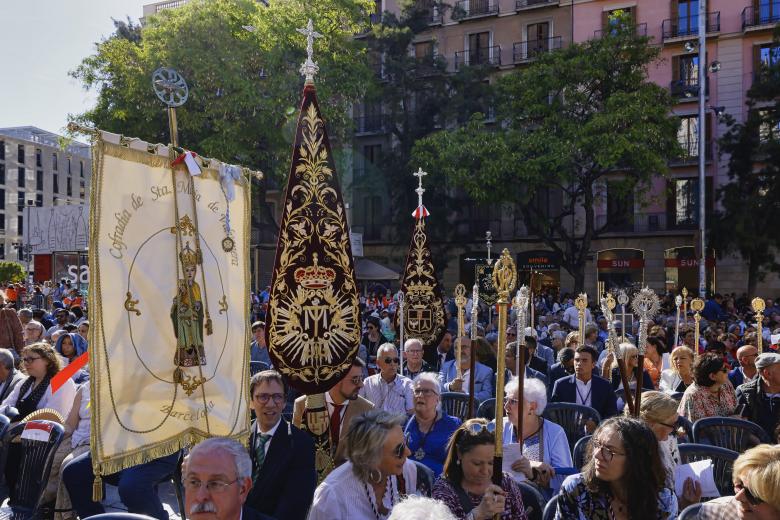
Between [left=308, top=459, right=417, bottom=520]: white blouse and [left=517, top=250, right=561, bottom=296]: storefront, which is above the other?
[left=517, top=250, right=561, bottom=296]: storefront

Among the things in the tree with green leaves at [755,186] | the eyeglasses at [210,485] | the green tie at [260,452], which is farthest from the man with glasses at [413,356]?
the tree with green leaves at [755,186]

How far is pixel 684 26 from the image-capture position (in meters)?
29.7

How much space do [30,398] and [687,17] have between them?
30.6 m

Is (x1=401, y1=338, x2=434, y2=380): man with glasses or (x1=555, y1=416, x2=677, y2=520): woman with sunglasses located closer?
(x1=555, y1=416, x2=677, y2=520): woman with sunglasses

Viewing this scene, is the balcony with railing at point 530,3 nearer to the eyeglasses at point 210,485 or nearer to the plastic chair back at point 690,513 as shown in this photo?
the plastic chair back at point 690,513

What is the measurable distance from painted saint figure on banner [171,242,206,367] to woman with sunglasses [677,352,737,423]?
4.08 meters

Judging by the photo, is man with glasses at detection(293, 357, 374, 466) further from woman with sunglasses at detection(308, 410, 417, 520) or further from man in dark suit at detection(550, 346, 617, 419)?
man in dark suit at detection(550, 346, 617, 419)

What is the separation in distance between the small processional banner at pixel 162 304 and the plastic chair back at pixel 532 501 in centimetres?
181

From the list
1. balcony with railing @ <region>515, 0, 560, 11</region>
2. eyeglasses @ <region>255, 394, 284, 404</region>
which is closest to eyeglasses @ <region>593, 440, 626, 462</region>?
eyeglasses @ <region>255, 394, 284, 404</region>

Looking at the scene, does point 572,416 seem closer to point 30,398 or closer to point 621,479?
point 621,479

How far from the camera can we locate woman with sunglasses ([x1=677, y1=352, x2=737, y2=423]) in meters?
5.83

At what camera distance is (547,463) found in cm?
460

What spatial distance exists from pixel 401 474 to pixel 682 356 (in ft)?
14.8

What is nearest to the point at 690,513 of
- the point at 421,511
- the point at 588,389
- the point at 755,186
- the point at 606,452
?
the point at 606,452
